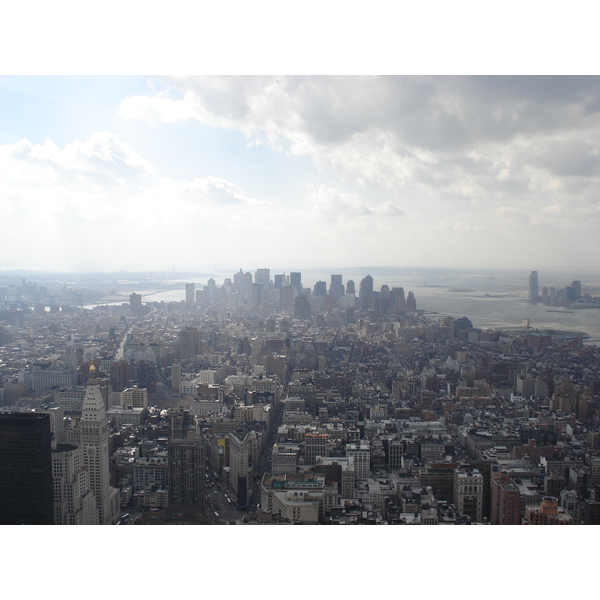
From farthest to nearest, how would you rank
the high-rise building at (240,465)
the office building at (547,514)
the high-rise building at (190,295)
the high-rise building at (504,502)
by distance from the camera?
the high-rise building at (190,295)
the high-rise building at (240,465)
the high-rise building at (504,502)
the office building at (547,514)

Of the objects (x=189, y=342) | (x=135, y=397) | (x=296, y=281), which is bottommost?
(x=135, y=397)

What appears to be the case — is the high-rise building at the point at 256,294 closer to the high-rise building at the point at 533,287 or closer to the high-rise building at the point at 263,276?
the high-rise building at the point at 263,276

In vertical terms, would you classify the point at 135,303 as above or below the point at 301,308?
above

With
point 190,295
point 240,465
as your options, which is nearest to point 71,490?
point 240,465

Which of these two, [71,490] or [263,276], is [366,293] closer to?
[263,276]

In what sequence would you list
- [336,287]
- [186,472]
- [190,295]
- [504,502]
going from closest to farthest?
[504,502], [186,472], [336,287], [190,295]

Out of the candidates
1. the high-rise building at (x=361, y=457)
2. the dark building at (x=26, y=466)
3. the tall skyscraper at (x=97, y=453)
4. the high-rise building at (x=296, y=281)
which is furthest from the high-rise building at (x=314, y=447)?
the dark building at (x=26, y=466)
